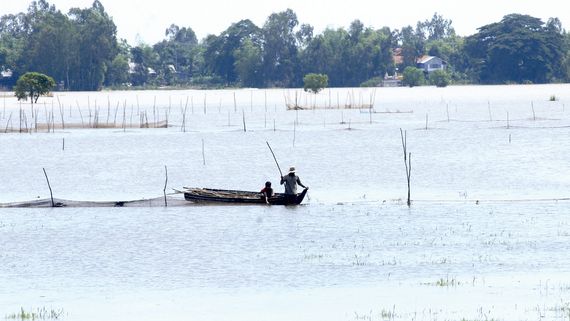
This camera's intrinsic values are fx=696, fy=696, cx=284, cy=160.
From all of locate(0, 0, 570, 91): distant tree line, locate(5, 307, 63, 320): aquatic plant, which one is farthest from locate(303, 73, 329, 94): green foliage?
locate(5, 307, 63, 320): aquatic plant

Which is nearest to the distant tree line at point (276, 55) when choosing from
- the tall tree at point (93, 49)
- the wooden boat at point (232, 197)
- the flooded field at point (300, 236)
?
the tall tree at point (93, 49)

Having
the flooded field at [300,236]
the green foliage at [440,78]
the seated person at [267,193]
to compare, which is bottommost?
the flooded field at [300,236]

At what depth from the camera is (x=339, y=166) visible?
27250mm

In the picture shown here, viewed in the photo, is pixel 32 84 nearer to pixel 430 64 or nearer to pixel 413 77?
pixel 413 77

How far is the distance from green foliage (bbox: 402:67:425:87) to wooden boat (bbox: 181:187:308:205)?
95695mm

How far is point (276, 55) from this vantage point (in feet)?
375

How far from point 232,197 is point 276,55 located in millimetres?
98291

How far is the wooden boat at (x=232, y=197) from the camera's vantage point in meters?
17.5

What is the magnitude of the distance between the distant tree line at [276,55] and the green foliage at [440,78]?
262 inches

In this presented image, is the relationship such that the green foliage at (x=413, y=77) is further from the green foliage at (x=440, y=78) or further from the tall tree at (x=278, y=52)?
the tall tree at (x=278, y=52)

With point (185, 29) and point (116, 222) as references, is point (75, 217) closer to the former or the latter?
point (116, 222)

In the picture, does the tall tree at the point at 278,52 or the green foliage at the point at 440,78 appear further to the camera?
the tall tree at the point at 278,52

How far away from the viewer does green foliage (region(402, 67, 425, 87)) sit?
110375mm

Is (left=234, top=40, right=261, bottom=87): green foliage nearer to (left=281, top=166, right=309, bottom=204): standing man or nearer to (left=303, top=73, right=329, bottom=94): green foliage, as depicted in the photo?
(left=303, top=73, right=329, bottom=94): green foliage
